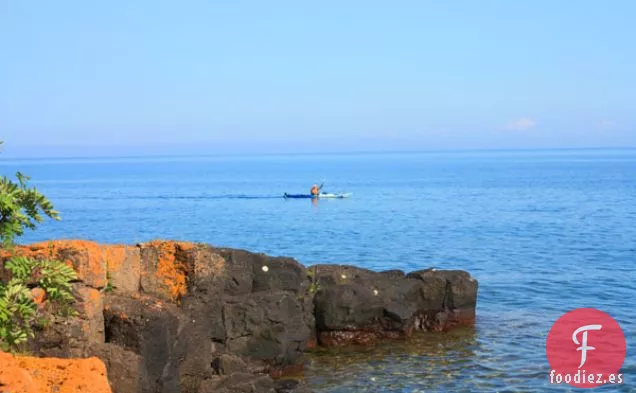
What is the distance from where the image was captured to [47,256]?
57.9 ft

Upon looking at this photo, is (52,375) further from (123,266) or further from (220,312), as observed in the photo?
(220,312)

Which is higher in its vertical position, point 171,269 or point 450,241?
point 171,269

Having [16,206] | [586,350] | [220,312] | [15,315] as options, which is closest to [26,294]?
[15,315]

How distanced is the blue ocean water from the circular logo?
39 cm

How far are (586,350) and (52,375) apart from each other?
18092 mm

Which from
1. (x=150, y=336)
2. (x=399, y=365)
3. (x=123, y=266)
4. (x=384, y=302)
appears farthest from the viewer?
(x=384, y=302)

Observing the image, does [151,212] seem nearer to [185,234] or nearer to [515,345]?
[185,234]

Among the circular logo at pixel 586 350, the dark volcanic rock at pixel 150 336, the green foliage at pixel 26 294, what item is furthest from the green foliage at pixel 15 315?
the circular logo at pixel 586 350

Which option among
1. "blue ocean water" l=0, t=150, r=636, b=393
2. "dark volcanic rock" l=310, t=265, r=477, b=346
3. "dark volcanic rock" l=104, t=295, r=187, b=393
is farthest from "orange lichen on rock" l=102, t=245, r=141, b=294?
"dark volcanic rock" l=310, t=265, r=477, b=346

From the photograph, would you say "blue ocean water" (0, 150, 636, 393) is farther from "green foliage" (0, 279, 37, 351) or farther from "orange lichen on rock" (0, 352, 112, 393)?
"orange lichen on rock" (0, 352, 112, 393)

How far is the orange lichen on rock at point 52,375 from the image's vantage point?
1336 cm

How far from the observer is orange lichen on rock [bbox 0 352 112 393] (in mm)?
13359

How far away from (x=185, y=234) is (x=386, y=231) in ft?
55.1

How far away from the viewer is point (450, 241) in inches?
2361
